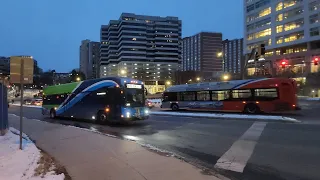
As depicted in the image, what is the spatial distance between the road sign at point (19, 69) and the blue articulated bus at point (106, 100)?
937cm

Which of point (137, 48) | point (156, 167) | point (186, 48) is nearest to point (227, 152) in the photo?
point (156, 167)

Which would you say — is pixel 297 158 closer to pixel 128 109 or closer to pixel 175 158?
pixel 175 158

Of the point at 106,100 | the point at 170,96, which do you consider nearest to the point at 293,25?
the point at 170,96

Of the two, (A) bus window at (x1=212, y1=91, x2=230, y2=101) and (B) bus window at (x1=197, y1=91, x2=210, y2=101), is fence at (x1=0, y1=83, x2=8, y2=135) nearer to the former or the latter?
(A) bus window at (x1=212, y1=91, x2=230, y2=101)

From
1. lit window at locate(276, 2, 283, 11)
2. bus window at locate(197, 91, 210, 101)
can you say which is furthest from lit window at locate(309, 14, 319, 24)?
bus window at locate(197, 91, 210, 101)

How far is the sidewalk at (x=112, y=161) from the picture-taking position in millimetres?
7141

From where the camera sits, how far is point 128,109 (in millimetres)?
19297

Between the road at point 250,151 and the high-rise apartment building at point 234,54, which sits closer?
the road at point 250,151

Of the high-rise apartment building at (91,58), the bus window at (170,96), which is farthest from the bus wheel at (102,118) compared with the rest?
the high-rise apartment building at (91,58)

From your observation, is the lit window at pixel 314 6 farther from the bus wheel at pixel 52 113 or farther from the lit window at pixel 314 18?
the bus wheel at pixel 52 113

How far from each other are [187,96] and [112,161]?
25719 millimetres

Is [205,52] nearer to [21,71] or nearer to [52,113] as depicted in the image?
[52,113]

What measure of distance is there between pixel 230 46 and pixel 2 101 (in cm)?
14554

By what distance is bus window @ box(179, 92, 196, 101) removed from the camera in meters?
33.2
